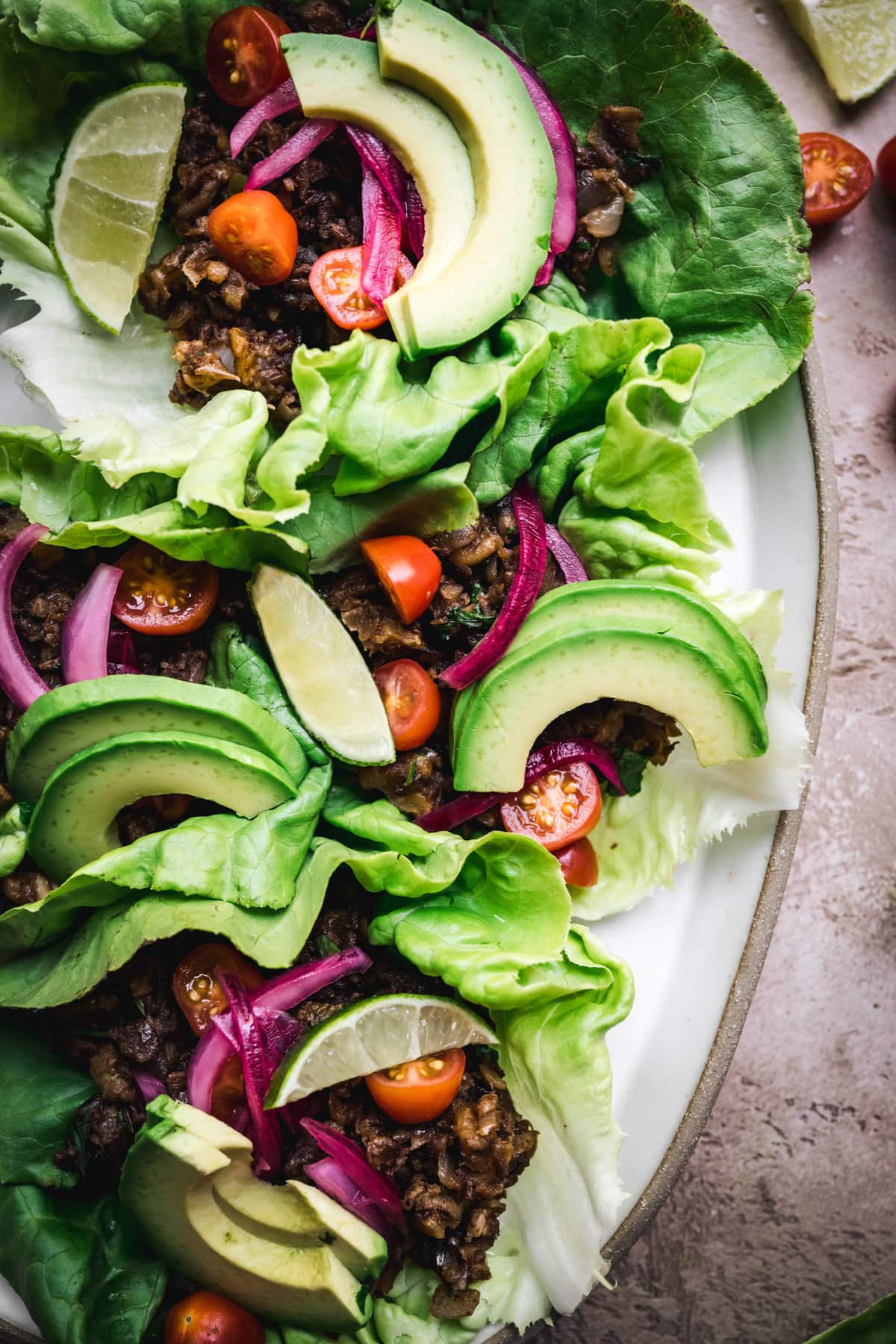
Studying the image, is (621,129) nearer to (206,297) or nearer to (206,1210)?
(206,297)

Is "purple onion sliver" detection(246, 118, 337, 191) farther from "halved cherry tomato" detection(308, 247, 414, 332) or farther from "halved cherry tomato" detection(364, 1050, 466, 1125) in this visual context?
"halved cherry tomato" detection(364, 1050, 466, 1125)

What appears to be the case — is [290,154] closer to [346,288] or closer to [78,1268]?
[346,288]

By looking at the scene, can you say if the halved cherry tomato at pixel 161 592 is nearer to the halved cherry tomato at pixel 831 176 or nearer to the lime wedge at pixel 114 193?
the lime wedge at pixel 114 193

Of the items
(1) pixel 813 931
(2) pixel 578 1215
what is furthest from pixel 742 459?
(2) pixel 578 1215

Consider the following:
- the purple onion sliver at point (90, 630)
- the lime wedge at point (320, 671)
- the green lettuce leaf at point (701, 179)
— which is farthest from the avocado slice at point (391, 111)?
the purple onion sliver at point (90, 630)

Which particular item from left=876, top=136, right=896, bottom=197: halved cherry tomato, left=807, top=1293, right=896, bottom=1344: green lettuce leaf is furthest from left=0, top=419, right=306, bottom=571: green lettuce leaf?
left=807, top=1293, right=896, bottom=1344: green lettuce leaf

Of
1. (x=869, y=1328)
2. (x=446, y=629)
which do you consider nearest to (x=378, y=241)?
(x=446, y=629)
